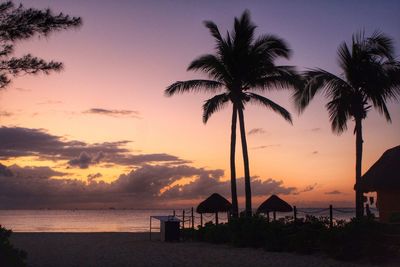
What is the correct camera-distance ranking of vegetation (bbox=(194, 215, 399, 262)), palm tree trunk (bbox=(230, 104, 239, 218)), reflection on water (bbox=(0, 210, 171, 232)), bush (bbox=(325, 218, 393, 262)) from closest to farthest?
bush (bbox=(325, 218, 393, 262))
vegetation (bbox=(194, 215, 399, 262))
palm tree trunk (bbox=(230, 104, 239, 218))
reflection on water (bbox=(0, 210, 171, 232))

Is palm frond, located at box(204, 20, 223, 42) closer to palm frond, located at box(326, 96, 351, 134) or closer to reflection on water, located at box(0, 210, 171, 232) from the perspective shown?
palm frond, located at box(326, 96, 351, 134)

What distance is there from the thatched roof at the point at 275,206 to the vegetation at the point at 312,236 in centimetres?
339

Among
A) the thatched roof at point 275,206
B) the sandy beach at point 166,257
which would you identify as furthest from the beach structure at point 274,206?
the sandy beach at point 166,257

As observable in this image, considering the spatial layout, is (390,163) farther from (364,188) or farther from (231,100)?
(231,100)

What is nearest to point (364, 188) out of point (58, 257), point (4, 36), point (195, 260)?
point (195, 260)


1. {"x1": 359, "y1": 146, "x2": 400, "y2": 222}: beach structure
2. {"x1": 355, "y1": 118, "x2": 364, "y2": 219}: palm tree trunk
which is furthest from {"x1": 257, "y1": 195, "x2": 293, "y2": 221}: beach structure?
{"x1": 359, "y1": 146, "x2": 400, "y2": 222}: beach structure

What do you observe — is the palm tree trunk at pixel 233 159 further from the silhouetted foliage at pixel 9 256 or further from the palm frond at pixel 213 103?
the silhouetted foliage at pixel 9 256

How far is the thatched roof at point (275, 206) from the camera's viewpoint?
24188mm

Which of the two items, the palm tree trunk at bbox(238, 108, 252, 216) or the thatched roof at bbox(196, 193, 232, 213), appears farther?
the thatched roof at bbox(196, 193, 232, 213)

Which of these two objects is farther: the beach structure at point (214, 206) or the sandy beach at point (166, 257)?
the beach structure at point (214, 206)

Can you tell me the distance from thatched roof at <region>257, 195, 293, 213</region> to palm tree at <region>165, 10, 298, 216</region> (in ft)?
3.71

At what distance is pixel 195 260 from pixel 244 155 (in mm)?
8950

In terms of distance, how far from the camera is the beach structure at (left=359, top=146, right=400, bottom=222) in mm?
20047

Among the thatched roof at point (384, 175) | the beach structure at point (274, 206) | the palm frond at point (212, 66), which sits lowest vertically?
the beach structure at point (274, 206)
